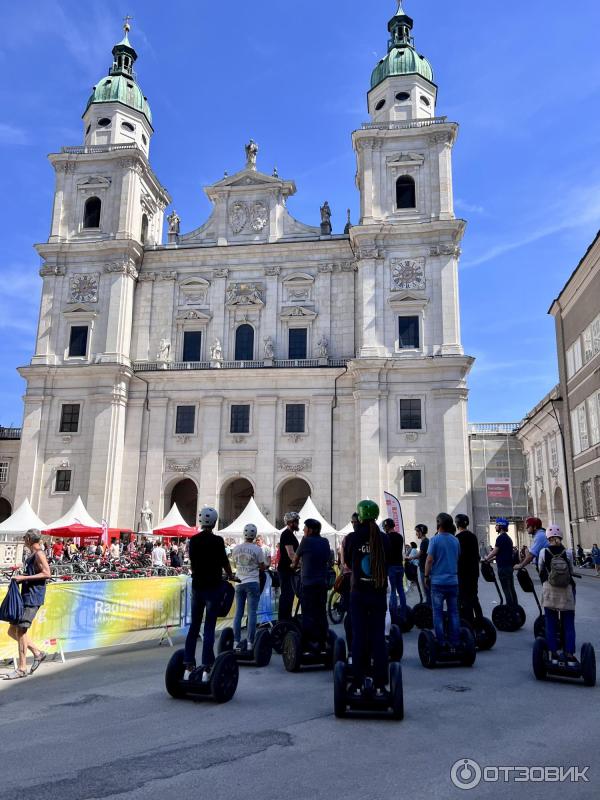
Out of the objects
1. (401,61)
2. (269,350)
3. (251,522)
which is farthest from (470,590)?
(401,61)

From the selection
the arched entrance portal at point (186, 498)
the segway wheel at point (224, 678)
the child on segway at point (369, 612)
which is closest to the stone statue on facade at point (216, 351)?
the arched entrance portal at point (186, 498)

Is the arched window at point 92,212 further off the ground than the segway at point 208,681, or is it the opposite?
the arched window at point 92,212

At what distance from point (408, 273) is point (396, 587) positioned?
2850cm

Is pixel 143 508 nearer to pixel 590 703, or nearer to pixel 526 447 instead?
pixel 526 447

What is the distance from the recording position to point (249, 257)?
4025cm

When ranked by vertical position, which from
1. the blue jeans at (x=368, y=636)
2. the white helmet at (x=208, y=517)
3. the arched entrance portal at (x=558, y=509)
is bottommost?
the blue jeans at (x=368, y=636)

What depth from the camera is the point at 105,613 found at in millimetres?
11430

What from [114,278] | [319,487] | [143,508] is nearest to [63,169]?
[114,278]

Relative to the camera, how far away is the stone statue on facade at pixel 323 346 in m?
37.9

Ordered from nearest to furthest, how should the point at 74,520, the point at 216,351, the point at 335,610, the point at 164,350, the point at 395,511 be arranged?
the point at 335,610 < the point at 395,511 < the point at 74,520 < the point at 216,351 < the point at 164,350

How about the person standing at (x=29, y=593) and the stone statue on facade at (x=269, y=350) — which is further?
the stone statue on facade at (x=269, y=350)

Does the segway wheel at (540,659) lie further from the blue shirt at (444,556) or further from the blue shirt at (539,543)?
the blue shirt at (539,543)

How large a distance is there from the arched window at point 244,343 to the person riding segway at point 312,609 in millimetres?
30586

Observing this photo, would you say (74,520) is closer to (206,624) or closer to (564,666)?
(206,624)
